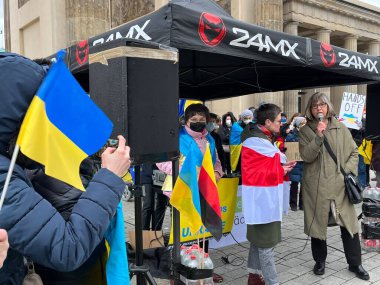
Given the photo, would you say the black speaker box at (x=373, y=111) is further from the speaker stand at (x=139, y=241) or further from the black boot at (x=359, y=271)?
the speaker stand at (x=139, y=241)

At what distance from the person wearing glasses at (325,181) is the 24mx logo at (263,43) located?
30.4 inches

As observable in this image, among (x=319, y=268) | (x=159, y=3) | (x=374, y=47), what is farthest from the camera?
(x=374, y=47)

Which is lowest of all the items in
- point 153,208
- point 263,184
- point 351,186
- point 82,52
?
point 153,208

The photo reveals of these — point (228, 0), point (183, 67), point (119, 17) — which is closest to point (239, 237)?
point (183, 67)

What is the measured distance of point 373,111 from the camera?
5789 millimetres

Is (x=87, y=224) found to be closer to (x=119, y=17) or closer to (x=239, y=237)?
(x=239, y=237)

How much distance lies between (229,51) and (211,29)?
25 cm

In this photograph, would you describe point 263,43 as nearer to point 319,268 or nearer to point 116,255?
point 116,255

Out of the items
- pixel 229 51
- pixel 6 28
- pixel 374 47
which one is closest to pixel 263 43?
pixel 229 51

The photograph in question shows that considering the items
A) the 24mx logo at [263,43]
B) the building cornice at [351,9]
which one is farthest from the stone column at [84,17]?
the building cornice at [351,9]

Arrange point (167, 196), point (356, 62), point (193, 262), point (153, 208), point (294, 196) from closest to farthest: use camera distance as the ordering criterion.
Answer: point (193, 262) < point (356, 62) < point (167, 196) < point (153, 208) < point (294, 196)

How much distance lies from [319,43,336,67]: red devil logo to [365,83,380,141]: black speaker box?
207 cm

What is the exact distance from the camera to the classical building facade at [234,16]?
40.8 feet

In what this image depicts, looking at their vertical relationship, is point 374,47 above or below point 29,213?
above
